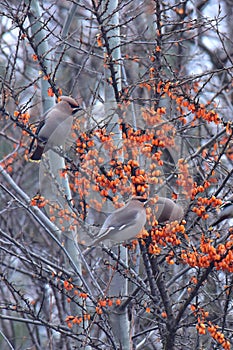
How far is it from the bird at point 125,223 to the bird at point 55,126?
637mm

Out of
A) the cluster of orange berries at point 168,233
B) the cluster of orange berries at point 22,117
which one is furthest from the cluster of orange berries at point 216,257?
the cluster of orange berries at point 22,117

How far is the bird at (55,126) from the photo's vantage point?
4691 millimetres

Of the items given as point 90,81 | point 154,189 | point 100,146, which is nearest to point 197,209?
point 154,189

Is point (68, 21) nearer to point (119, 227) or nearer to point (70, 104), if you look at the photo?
point (70, 104)

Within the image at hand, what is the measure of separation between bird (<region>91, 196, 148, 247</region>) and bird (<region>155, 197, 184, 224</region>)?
12 cm

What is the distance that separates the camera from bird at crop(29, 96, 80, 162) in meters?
4.69

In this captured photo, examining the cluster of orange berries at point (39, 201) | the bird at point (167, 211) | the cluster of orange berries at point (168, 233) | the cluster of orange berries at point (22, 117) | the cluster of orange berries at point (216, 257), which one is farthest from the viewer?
the cluster of orange berries at point (39, 201)

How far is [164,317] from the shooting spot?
455 cm

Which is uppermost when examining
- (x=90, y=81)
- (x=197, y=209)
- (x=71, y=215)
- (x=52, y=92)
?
(x=90, y=81)

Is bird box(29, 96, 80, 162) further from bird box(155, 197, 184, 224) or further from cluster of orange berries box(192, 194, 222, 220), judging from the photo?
cluster of orange berries box(192, 194, 222, 220)

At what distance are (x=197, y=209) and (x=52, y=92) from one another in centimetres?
148

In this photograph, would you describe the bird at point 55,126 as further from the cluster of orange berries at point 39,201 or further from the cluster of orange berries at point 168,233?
the cluster of orange berries at point 168,233

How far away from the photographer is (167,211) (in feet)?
14.0

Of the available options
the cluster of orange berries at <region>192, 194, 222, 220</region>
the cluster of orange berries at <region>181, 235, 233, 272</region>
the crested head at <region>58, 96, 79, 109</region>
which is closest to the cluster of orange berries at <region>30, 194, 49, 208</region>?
the crested head at <region>58, 96, 79, 109</region>
